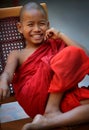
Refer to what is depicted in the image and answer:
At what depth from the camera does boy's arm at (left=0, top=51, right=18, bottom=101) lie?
110 centimetres

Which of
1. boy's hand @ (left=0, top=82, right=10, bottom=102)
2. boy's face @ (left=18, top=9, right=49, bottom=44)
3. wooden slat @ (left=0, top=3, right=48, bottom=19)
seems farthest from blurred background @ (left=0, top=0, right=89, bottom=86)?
boy's hand @ (left=0, top=82, right=10, bottom=102)

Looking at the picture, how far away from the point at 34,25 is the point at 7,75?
0.28 m

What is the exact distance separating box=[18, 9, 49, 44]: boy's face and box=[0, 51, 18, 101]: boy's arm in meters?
0.10

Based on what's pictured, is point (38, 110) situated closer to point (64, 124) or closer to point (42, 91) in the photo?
point (42, 91)

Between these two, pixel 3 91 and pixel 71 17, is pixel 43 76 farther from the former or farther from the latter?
pixel 71 17

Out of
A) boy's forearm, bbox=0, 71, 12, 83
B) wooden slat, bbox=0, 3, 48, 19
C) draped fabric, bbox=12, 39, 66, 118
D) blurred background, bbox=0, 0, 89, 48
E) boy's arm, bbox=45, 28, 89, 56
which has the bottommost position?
blurred background, bbox=0, 0, 89, 48

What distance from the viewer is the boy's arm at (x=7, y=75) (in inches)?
43.2

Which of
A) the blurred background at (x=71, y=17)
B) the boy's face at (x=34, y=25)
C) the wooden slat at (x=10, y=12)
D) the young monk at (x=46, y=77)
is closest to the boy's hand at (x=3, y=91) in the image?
the young monk at (x=46, y=77)

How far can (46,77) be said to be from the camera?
1.20m

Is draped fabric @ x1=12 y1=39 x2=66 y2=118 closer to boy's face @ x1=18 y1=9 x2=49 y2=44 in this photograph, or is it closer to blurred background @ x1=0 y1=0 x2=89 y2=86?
boy's face @ x1=18 y1=9 x2=49 y2=44

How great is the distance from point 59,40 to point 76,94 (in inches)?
14.4

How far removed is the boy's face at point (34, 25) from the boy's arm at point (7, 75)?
103mm

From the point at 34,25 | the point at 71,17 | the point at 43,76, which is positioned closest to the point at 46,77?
the point at 43,76

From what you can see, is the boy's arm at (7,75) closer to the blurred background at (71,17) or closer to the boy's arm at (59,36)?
the boy's arm at (59,36)
